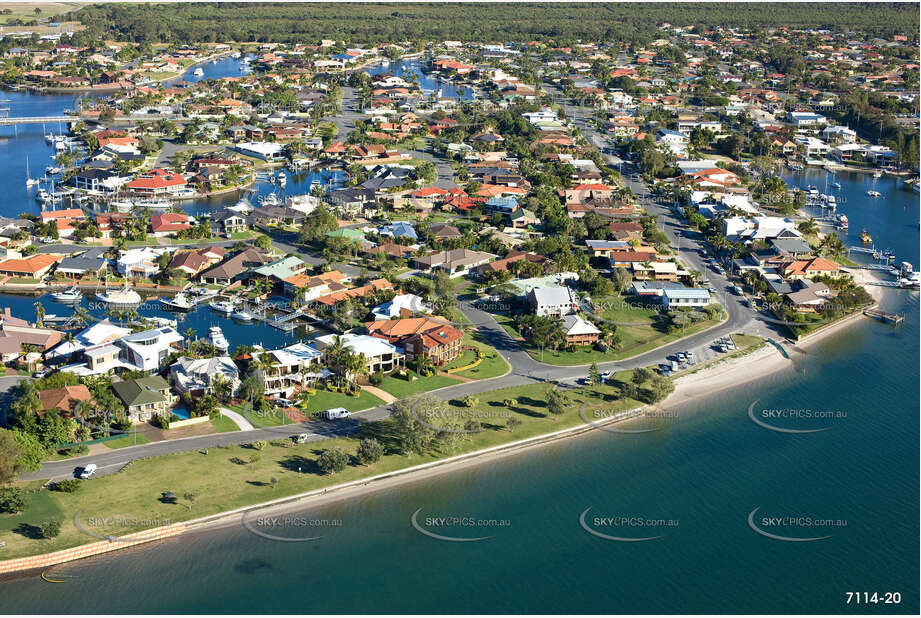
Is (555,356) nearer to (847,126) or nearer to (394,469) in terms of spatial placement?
(394,469)

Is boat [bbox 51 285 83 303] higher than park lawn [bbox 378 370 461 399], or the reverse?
boat [bbox 51 285 83 303]

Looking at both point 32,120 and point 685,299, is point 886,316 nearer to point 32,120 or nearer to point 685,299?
point 685,299

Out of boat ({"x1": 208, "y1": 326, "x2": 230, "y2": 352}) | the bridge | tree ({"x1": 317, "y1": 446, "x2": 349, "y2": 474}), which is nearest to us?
tree ({"x1": 317, "y1": 446, "x2": 349, "y2": 474})

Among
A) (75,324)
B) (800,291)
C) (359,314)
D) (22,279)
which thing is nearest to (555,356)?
(359,314)

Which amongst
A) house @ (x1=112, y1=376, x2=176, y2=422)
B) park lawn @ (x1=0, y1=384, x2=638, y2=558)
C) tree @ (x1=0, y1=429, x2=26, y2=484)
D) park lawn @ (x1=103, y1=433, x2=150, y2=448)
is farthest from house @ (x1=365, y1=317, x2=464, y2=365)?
tree @ (x1=0, y1=429, x2=26, y2=484)

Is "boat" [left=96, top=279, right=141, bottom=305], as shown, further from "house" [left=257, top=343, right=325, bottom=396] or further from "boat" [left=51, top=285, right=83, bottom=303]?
"house" [left=257, top=343, right=325, bottom=396]
